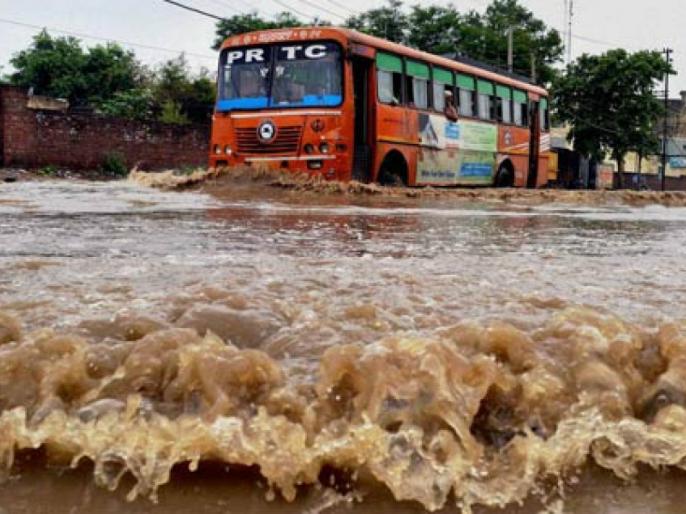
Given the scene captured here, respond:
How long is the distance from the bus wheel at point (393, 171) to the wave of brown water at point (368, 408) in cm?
963

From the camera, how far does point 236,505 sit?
1535mm

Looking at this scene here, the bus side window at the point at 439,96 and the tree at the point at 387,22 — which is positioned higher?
the tree at the point at 387,22

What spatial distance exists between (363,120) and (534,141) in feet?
21.7

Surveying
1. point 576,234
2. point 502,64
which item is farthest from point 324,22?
point 576,234

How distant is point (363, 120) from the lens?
37.0ft

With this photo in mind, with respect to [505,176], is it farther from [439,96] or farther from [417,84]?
[417,84]

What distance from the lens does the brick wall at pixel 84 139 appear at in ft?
56.5

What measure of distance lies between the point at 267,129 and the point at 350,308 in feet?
29.2

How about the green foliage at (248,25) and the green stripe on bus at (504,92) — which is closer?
the green stripe on bus at (504,92)

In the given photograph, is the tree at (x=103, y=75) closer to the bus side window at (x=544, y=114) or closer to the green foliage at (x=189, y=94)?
the green foliage at (x=189, y=94)

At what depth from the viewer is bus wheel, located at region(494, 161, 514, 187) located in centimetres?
1539

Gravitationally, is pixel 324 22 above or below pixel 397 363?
above

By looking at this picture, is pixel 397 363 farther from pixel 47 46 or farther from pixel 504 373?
pixel 47 46

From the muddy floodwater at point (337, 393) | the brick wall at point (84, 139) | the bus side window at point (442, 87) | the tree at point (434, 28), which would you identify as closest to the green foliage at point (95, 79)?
the brick wall at point (84, 139)
